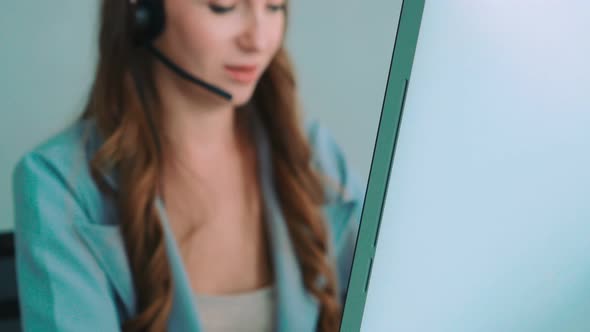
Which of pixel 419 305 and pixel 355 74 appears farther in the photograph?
pixel 419 305

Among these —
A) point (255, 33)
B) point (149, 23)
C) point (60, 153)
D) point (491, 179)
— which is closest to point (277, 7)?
point (255, 33)

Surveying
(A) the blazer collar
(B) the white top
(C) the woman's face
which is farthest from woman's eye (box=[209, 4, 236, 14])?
(B) the white top

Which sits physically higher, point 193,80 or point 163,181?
point 193,80

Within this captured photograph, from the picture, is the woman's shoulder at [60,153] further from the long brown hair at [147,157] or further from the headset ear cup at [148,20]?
the headset ear cup at [148,20]

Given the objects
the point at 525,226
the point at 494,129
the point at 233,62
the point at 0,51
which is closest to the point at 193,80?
the point at 233,62

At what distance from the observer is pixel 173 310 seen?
73cm

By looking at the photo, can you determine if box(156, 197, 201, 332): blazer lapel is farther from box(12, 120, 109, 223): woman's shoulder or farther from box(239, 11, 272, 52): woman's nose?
box(239, 11, 272, 52): woman's nose

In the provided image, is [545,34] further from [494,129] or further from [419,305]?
[419,305]

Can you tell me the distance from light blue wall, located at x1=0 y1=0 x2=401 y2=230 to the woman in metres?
0.02

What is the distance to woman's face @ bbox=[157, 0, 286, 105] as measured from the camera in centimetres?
69

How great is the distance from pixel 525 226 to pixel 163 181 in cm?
76

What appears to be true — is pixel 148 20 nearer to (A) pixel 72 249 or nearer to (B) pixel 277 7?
(B) pixel 277 7

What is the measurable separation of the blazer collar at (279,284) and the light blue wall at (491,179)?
30 cm

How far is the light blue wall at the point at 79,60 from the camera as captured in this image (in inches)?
24.6
